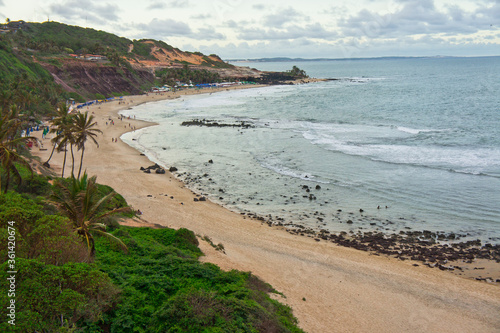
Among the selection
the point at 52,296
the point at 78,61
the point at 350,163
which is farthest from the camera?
the point at 78,61

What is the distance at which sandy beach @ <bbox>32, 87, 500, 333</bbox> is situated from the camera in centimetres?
1606

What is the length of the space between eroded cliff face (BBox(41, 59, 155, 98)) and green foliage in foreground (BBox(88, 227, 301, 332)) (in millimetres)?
81016

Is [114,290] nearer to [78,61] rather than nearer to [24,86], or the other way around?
[24,86]

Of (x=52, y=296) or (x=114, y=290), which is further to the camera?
(x=114, y=290)

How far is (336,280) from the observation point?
19172 millimetres

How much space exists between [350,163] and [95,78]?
8128 centimetres

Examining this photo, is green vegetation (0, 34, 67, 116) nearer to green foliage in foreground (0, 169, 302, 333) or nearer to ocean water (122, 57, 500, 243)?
ocean water (122, 57, 500, 243)

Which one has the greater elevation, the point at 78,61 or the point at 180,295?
the point at 78,61

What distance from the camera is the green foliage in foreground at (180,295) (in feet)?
39.3

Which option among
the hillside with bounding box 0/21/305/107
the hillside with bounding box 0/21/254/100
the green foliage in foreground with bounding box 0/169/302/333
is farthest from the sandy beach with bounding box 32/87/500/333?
the hillside with bounding box 0/21/254/100

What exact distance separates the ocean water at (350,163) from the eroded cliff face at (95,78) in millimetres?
20956

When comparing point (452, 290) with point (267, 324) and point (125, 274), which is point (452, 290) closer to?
point (267, 324)

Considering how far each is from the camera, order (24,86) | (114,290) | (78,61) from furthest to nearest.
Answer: (78,61) < (24,86) < (114,290)

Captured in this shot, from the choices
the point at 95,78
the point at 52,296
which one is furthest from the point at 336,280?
the point at 95,78
